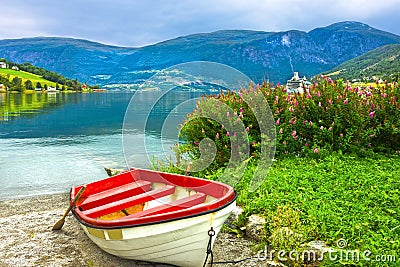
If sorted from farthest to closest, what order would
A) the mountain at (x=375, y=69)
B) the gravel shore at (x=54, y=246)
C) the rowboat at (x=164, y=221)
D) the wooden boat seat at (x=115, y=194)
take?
the mountain at (x=375, y=69) < the wooden boat seat at (x=115, y=194) < the gravel shore at (x=54, y=246) < the rowboat at (x=164, y=221)

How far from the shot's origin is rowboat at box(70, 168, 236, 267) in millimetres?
5039

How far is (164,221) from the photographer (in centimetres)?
499

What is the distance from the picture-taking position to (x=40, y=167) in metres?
18.4

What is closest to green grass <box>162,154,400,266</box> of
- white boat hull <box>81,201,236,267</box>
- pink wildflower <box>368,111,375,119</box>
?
white boat hull <box>81,201,236,267</box>

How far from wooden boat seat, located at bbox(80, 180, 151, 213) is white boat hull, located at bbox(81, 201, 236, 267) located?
1.21 metres

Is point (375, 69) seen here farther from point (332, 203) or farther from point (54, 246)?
point (54, 246)

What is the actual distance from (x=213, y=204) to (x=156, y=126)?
31.6 meters

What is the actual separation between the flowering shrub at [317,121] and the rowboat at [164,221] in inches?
119

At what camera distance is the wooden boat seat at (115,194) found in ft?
22.8

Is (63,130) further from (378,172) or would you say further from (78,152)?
(378,172)

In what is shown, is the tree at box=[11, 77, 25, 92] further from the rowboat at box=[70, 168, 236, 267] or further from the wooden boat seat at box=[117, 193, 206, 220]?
the wooden boat seat at box=[117, 193, 206, 220]

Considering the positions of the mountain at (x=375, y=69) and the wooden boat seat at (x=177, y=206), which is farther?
the mountain at (x=375, y=69)

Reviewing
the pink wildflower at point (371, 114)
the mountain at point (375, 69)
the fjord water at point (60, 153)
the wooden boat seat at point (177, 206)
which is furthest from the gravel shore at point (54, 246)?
the mountain at point (375, 69)

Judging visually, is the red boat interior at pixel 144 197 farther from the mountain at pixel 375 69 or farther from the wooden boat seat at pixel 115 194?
the mountain at pixel 375 69
